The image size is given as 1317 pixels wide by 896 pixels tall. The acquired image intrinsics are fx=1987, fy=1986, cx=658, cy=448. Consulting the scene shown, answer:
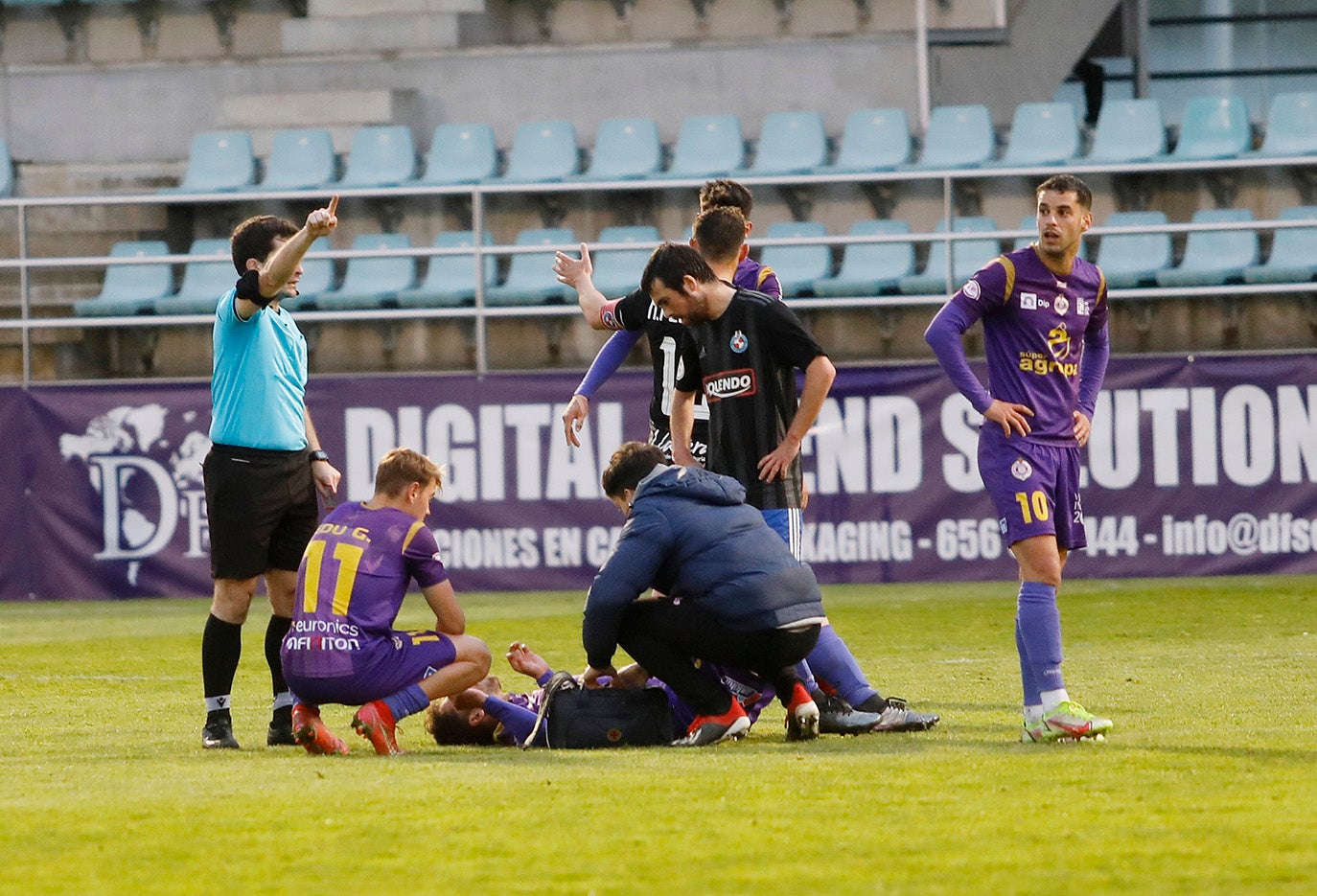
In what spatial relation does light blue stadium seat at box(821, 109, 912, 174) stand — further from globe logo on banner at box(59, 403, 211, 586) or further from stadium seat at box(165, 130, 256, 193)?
globe logo on banner at box(59, 403, 211, 586)

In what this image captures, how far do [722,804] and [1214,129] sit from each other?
13.0 metres

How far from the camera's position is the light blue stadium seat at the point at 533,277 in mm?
16109

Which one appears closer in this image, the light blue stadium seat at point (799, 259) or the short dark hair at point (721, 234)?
the short dark hair at point (721, 234)

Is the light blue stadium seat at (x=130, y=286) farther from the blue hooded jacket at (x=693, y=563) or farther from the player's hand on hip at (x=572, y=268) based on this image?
the blue hooded jacket at (x=693, y=563)

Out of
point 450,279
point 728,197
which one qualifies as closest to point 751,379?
point 728,197

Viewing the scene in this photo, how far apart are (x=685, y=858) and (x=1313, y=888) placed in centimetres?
141

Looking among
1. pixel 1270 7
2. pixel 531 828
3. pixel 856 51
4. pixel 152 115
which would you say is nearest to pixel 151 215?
pixel 152 115

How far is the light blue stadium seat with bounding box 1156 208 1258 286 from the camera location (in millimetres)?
15484

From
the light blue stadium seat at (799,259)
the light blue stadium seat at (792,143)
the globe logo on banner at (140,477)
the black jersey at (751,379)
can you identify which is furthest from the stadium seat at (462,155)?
the black jersey at (751,379)

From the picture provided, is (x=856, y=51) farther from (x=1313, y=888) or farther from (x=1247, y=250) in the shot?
(x=1313, y=888)

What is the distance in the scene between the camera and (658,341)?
7977 millimetres

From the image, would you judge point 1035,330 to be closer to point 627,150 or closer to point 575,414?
point 575,414

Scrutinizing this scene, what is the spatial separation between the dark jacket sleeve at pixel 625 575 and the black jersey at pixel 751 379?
2.25 ft

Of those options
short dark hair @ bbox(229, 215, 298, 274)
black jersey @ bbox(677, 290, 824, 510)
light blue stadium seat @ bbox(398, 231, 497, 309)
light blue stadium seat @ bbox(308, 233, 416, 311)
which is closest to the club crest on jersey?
black jersey @ bbox(677, 290, 824, 510)
